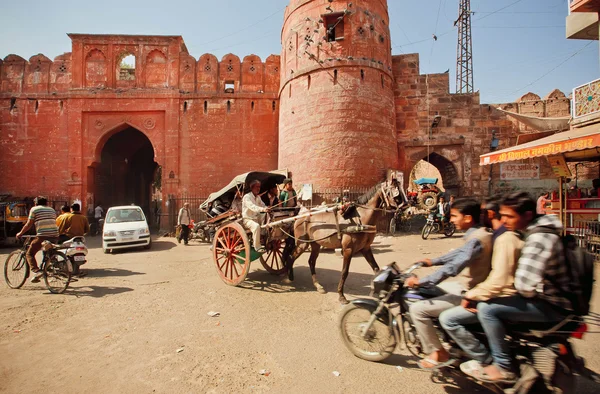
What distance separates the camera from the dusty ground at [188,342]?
9.07 feet

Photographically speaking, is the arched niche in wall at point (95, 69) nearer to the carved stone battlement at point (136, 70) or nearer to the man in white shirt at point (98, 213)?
the carved stone battlement at point (136, 70)

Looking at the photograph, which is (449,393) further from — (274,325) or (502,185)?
(502,185)

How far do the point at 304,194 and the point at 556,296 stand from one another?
11.1 m

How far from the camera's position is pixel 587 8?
10008 millimetres

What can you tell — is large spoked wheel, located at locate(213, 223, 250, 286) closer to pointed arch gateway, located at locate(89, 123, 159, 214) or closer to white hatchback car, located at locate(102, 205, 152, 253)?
white hatchback car, located at locate(102, 205, 152, 253)

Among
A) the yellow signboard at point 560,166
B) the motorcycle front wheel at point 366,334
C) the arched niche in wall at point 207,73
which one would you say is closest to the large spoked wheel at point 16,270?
the motorcycle front wheel at point 366,334

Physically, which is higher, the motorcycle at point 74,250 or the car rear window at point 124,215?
the car rear window at point 124,215

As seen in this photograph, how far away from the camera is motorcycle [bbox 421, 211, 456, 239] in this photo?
40.8 feet

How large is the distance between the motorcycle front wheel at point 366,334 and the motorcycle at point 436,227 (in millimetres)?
10091

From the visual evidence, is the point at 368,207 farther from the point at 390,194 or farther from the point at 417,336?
the point at 417,336

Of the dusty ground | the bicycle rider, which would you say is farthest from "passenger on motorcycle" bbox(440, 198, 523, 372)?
the bicycle rider

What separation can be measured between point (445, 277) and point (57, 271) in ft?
21.1

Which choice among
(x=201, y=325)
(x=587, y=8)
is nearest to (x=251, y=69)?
(x=587, y=8)

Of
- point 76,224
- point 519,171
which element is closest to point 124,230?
point 76,224
